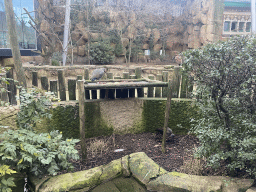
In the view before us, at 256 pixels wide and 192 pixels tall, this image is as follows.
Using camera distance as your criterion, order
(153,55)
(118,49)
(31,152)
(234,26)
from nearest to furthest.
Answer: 1. (31,152)
2. (118,49)
3. (234,26)
4. (153,55)

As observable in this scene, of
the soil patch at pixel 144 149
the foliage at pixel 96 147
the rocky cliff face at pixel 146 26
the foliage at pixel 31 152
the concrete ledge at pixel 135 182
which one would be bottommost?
the soil patch at pixel 144 149

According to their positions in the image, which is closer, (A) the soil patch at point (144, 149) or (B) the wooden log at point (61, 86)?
(A) the soil patch at point (144, 149)

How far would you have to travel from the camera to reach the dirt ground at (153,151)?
113 inches

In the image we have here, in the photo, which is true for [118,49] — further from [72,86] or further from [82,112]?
[82,112]

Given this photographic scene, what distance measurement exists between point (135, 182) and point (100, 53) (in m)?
12.9

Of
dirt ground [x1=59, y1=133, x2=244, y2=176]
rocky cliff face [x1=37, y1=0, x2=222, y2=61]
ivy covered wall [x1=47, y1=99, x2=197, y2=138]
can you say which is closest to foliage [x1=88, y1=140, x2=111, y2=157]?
dirt ground [x1=59, y1=133, x2=244, y2=176]

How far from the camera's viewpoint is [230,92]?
2223 millimetres

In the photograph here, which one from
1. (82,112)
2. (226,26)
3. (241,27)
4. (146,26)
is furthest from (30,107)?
(241,27)

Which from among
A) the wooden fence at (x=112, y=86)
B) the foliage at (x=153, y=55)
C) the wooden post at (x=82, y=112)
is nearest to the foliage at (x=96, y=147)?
the wooden post at (x=82, y=112)

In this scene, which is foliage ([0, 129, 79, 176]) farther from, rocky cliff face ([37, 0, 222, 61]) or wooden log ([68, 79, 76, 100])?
rocky cliff face ([37, 0, 222, 61])

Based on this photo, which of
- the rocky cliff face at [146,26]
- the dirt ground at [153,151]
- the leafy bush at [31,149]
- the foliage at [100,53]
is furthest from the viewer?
the rocky cliff face at [146,26]

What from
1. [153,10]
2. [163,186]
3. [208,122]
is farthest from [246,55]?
[153,10]

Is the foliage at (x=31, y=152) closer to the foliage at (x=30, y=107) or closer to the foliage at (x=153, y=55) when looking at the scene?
the foliage at (x=30, y=107)

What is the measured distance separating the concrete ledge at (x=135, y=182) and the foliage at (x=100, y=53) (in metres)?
12.7
